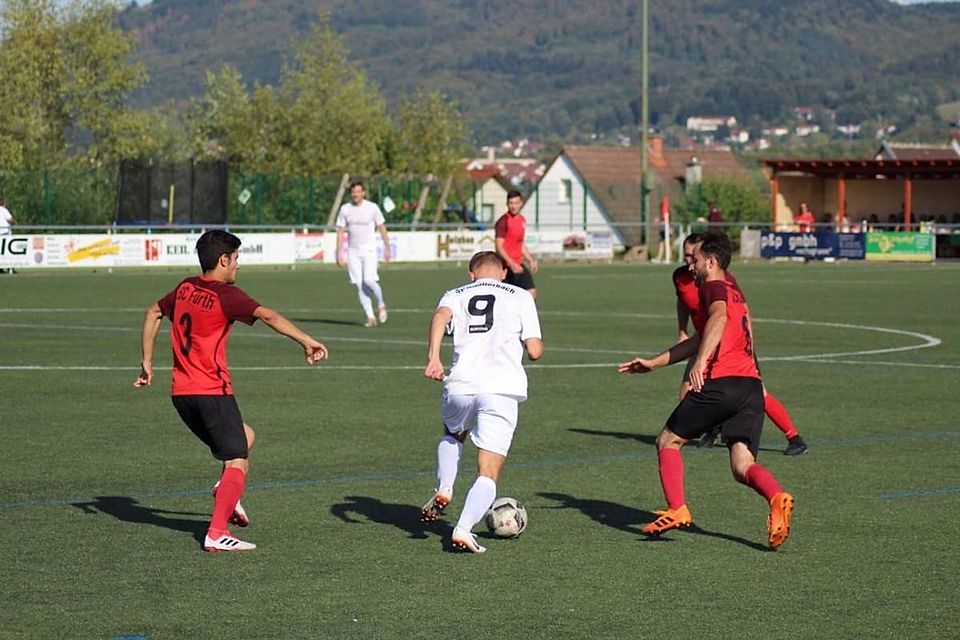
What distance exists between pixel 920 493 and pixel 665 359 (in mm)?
2051

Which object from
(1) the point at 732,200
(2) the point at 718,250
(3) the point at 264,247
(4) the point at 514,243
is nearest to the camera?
(2) the point at 718,250

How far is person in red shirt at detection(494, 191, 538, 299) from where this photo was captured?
2053 cm

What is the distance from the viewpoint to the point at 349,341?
21594 millimetres

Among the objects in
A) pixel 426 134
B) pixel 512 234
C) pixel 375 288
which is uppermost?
pixel 426 134

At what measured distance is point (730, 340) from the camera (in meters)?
9.18

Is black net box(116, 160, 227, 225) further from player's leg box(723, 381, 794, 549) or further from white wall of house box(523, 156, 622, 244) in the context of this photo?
white wall of house box(523, 156, 622, 244)

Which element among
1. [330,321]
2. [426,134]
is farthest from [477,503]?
[426,134]

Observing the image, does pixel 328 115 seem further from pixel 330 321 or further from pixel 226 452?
pixel 226 452

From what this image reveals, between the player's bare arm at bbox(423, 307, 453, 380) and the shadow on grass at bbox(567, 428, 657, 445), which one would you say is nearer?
the player's bare arm at bbox(423, 307, 453, 380)

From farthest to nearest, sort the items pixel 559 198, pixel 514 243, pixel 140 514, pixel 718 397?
pixel 559 198, pixel 514 243, pixel 140 514, pixel 718 397

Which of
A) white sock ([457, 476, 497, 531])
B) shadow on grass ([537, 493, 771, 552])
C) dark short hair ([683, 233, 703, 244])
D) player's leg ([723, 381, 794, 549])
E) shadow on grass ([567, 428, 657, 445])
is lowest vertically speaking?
shadow on grass ([537, 493, 771, 552])

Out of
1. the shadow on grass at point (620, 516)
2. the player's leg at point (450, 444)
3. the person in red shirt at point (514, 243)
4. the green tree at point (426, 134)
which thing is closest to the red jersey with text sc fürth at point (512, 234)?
the person in red shirt at point (514, 243)

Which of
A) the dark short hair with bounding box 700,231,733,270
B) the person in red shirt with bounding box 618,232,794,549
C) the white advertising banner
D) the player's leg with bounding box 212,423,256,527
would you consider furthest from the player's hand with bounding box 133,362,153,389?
the white advertising banner

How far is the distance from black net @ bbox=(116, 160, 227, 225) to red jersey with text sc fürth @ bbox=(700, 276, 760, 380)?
42350 millimetres
